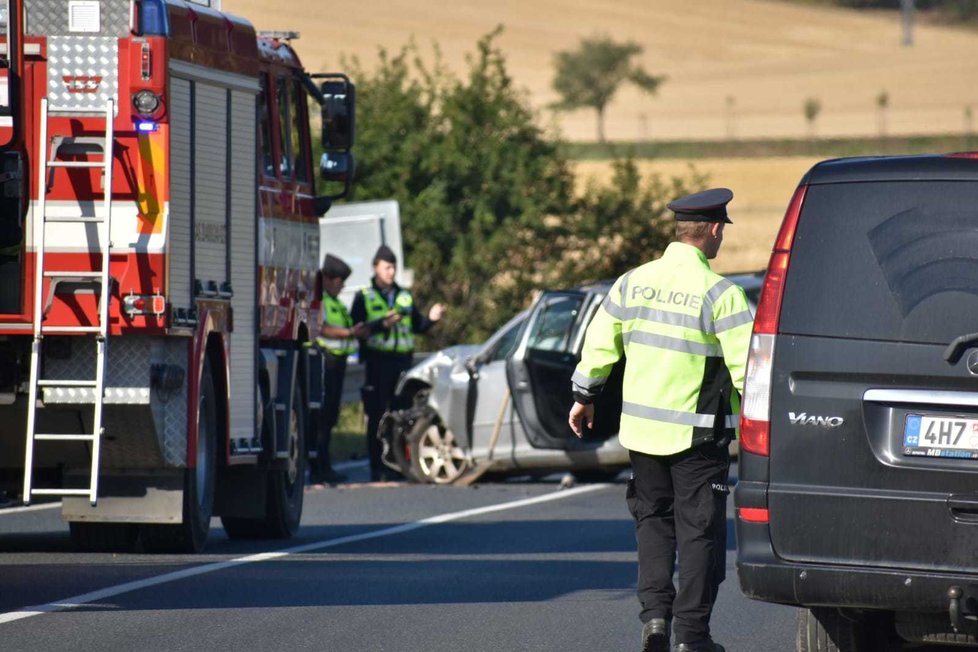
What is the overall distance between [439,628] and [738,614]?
1568 mm

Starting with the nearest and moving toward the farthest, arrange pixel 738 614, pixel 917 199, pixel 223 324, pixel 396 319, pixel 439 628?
pixel 917 199
pixel 439 628
pixel 738 614
pixel 223 324
pixel 396 319

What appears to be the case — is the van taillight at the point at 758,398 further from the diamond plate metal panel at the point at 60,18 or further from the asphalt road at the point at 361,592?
the diamond plate metal panel at the point at 60,18

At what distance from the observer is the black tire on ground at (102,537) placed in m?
11.5

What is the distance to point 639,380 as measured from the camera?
738cm

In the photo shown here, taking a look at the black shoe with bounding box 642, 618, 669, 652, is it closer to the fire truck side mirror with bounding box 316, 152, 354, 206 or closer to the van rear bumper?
the van rear bumper

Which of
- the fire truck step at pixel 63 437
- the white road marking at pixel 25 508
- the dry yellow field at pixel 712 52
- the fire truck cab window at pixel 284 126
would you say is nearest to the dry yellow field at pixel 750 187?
the dry yellow field at pixel 712 52

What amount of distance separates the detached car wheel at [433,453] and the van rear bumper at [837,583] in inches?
398

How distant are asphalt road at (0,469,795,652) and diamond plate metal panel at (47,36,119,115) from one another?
2346 millimetres

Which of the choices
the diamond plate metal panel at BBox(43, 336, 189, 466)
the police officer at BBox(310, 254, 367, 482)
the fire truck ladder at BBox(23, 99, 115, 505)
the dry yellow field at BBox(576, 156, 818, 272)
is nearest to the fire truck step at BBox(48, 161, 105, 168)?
the fire truck ladder at BBox(23, 99, 115, 505)

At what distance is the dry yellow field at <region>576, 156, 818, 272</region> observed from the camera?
56.4 meters

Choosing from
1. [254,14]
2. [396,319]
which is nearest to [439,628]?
[396,319]

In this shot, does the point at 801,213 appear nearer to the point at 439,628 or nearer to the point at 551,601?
the point at 439,628

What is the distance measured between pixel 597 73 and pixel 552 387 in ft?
257

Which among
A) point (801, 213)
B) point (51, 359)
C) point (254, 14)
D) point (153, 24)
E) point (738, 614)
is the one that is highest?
point (254, 14)
